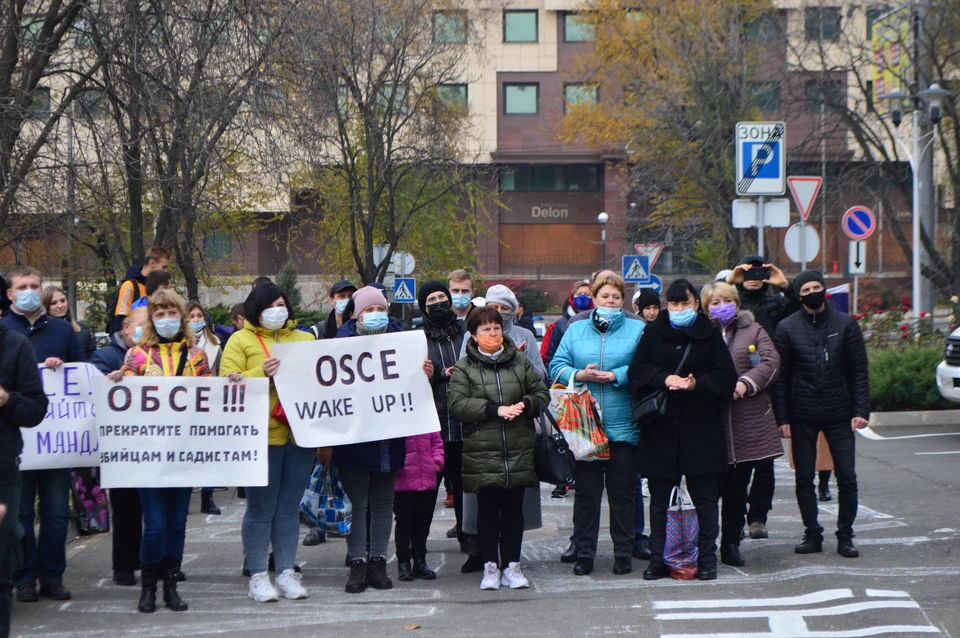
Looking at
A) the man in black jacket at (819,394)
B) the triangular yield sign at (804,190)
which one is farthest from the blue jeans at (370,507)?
the triangular yield sign at (804,190)

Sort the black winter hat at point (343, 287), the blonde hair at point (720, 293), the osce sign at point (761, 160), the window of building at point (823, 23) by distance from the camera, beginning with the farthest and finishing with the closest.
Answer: the window of building at point (823, 23)
the osce sign at point (761, 160)
the black winter hat at point (343, 287)
the blonde hair at point (720, 293)

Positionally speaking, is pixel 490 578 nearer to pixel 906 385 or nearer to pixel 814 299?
pixel 814 299

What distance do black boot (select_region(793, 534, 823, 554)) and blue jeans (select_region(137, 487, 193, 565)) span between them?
4.37m

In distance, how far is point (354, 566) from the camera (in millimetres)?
7750

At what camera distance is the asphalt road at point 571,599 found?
661cm

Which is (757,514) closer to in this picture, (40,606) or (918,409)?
(40,606)

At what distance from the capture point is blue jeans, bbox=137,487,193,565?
23.6ft

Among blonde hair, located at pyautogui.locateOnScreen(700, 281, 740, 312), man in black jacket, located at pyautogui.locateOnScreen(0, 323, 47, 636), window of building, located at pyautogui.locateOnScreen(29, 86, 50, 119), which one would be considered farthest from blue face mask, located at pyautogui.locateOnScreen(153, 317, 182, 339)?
window of building, located at pyautogui.locateOnScreen(29, 86, 50, 119)

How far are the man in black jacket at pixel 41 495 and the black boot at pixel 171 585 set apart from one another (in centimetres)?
80

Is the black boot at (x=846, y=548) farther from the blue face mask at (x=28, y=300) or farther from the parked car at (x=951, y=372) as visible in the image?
the parked car at (x=951, y=372)

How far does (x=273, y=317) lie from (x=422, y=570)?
82.2 inches

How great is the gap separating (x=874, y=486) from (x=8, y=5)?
35.4 feet

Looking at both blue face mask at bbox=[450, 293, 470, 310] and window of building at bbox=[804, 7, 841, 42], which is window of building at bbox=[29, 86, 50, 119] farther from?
window of building at bbox=[804, 7, 841, 42]

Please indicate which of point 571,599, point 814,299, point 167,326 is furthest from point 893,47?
point 167,326
